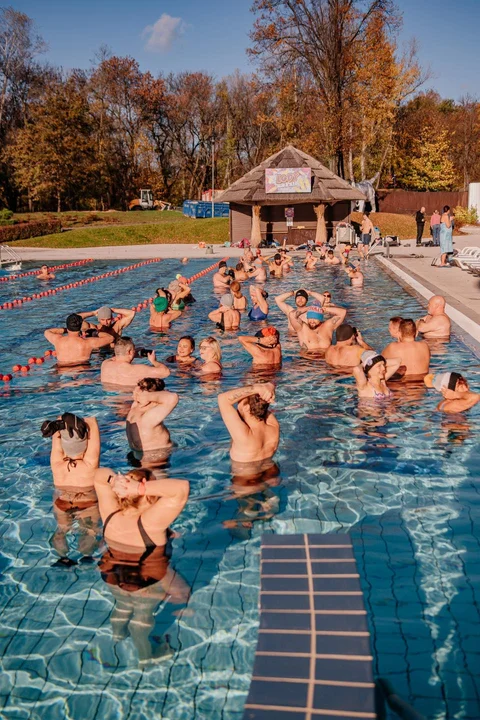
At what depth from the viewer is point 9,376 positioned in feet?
37.7

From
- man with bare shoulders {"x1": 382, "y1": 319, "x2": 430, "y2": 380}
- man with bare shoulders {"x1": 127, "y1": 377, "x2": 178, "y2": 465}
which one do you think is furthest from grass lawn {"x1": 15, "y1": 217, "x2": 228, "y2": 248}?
man with bare shoulders {"x1": 127, "y1": 377, "x2": 178, "y2": 465}

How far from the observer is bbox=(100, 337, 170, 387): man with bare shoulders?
32.4 ft

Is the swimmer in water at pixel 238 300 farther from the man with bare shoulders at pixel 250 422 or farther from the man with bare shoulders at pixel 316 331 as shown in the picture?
the man with bare shoulders at pixel 250 422

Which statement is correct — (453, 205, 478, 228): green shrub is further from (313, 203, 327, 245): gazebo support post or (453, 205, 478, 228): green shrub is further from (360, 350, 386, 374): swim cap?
(360, 350, 386, 374): swim cap

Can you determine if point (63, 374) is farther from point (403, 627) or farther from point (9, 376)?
point (403, 627)

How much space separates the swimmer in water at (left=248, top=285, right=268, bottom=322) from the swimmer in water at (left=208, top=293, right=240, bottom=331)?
49cm

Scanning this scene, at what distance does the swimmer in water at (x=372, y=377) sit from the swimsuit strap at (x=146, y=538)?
4.63 metres

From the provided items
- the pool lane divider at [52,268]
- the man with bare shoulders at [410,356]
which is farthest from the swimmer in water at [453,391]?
the pool lane divider at [52,268]

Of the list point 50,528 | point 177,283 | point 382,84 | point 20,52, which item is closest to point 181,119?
point 20,52

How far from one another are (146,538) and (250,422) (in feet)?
6.98

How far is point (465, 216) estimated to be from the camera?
134ft

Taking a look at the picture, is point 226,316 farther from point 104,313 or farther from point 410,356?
point 410,356

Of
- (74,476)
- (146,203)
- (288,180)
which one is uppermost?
(288,180)

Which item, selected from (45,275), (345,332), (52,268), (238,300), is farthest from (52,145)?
(345,332)
